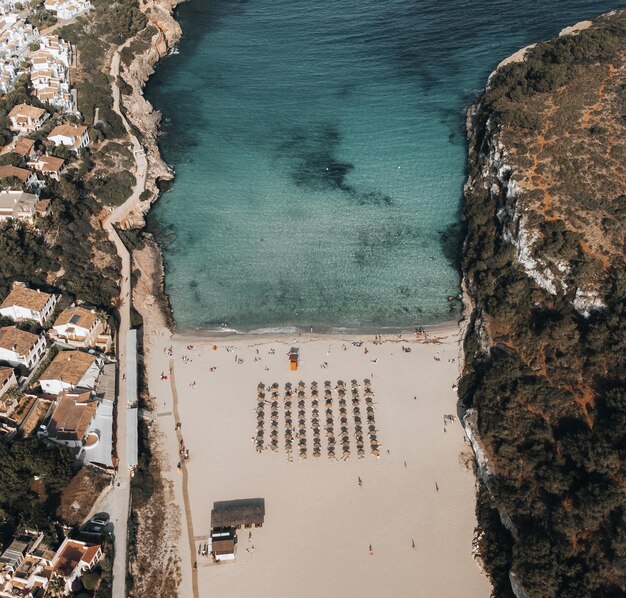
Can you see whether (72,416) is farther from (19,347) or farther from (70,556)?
(70,556)

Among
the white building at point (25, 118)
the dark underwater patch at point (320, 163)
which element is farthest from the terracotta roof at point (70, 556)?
the white building at point (25, 118)

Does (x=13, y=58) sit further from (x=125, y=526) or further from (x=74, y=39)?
(x=125, y=526)

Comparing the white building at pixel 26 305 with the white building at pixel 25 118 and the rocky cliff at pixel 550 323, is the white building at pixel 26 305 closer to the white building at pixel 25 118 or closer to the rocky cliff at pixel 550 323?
the white building at pixel 25 118

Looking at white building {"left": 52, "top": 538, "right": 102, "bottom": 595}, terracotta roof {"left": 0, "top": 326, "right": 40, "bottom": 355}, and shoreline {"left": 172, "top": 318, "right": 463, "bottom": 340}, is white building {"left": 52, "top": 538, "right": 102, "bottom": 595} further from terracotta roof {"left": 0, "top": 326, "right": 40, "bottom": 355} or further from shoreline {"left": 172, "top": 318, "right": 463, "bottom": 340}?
shoreline {"left": 172, "top": 318, "right": 463, "bottom": 340}

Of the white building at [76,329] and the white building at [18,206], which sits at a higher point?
the white building at [18,206]

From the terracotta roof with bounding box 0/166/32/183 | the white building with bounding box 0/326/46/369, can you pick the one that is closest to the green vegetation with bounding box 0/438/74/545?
the white building with bounding box 0/326/46/369

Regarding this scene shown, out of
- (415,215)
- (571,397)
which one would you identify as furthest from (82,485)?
(415,215)
